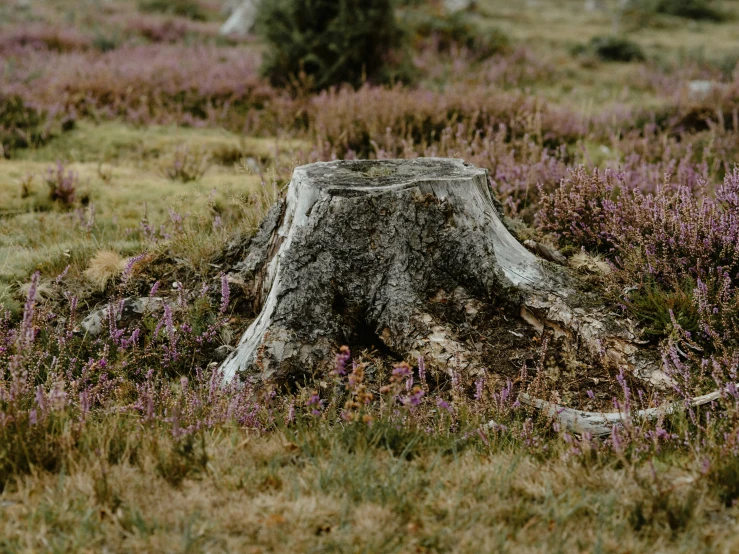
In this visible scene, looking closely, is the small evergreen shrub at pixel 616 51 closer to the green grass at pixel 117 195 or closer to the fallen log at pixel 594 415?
the green grass at pixel 117 195

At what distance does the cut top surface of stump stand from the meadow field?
0.79 meters

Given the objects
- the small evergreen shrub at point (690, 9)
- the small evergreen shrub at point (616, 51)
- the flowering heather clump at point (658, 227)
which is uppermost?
the small evergreen shrub at point (690, 9)

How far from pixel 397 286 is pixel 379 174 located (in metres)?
0.79

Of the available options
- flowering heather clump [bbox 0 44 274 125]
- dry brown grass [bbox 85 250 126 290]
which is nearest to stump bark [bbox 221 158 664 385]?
dry brown grass [bbox 85 250 126 290]

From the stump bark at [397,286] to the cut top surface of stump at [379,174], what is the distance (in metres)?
0.01

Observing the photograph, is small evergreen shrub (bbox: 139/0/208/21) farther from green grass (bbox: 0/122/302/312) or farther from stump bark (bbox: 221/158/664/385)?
stump bark (bbox: 221/158/664/385)

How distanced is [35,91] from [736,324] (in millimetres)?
9583

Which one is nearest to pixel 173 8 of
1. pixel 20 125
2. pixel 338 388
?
pixel 20 125

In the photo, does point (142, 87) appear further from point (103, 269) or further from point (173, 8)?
point (173, 8)

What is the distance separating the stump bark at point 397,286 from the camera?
140 inches

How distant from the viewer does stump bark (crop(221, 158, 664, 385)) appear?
3.55 metres

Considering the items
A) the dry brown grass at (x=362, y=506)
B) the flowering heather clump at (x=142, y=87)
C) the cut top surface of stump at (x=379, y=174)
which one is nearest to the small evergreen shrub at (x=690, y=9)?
the flowering heather clump at (x=142, y=87)

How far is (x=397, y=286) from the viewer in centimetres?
367

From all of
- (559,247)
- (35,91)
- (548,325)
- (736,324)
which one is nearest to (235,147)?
(35,91)
